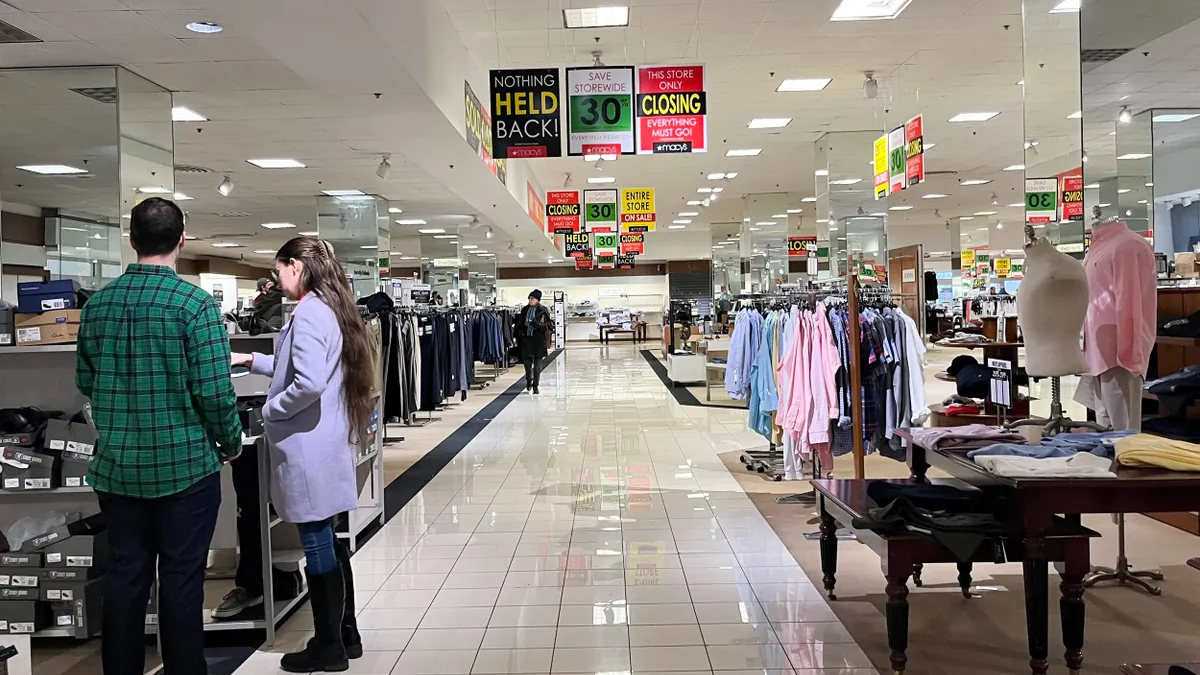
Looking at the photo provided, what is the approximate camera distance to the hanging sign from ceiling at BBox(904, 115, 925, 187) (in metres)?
9.82

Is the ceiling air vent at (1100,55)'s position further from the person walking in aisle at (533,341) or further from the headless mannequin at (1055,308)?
the person walking in aisle at (533,341)

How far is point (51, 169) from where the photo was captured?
659 centimetres

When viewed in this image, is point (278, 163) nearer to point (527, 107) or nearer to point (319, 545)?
point (527, 107)

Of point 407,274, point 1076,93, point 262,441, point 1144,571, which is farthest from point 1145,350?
point 407,274

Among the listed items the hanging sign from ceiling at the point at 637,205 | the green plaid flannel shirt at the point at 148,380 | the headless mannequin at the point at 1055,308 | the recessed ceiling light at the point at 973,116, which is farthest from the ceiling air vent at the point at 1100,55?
the hanging sign from ceiling at the point at 637,205

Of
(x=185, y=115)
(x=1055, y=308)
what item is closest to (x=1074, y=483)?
(x=1055, y=308)

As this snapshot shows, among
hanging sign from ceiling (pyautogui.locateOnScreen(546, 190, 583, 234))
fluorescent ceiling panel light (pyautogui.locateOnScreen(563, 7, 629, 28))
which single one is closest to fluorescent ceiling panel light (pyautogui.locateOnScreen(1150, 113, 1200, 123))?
fluorescent ceiling panel light (pyautogui.locateOnScreen(563, 7, 629, 28))

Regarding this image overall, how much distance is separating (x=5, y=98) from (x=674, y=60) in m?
5.70

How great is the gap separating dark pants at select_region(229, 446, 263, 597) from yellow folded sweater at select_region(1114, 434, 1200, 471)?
12.2 ft

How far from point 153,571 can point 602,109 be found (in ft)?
17.7

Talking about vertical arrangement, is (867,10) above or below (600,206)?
above

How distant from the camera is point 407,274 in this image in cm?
3459

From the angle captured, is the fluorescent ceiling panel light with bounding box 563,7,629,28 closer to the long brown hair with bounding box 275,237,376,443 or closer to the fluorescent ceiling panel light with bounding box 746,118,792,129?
the fluorescent ceiling panel light with bounding box 746,118,792,129

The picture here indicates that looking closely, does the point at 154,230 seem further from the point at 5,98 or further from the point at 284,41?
the point at 5,98
